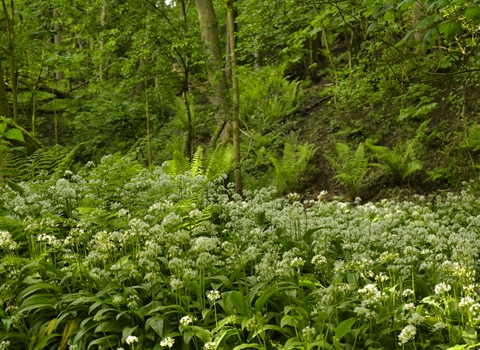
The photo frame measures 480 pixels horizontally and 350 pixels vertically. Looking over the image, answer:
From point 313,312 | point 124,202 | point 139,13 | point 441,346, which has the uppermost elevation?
point 139,13

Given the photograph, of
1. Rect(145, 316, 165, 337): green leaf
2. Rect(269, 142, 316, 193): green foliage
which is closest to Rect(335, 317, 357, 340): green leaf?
Rect(145, 316, 165, 337): green leaf

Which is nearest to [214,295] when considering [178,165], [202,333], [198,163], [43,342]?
[202,333]

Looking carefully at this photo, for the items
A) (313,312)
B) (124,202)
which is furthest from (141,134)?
(313,312)

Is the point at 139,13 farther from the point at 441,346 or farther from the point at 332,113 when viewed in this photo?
the point at 441,346

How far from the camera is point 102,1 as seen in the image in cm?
853

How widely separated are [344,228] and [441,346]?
2040mm

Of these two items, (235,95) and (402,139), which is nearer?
(235,95)

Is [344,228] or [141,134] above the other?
[141,134]

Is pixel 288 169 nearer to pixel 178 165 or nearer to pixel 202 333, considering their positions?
pixel 178 165

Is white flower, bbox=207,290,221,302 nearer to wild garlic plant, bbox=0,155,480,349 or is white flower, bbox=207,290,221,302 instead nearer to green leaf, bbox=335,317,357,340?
wild garlic plant, bbox=0,155,480,349

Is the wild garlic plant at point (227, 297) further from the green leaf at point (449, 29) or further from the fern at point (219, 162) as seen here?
the fern at point (219, 162)

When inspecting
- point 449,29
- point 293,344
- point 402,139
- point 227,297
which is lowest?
point 293,344

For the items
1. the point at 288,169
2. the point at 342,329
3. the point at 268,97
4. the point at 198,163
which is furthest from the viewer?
the point at 268,97

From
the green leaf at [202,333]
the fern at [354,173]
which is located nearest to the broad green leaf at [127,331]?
the green leaf at [202,333]
